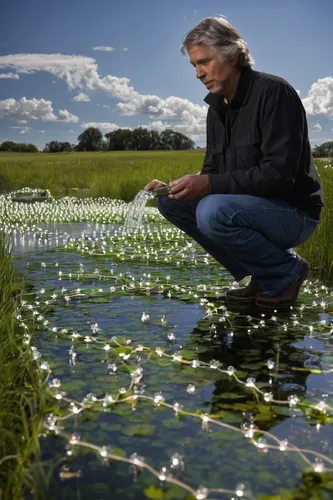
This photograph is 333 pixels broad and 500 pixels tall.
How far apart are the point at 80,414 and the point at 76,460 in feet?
1.39

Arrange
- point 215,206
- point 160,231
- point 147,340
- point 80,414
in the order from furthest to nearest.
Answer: point 160,231, point 215,206, point 147,340, point 80,414

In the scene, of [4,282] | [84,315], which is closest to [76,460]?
[84,315]

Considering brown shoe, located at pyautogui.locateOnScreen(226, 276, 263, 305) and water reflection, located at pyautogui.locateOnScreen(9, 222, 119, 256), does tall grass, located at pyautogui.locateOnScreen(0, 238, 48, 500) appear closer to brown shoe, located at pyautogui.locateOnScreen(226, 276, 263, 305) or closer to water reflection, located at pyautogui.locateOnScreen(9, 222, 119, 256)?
brown shoe, located at pyautogui.locateOnScreen(226, 276, 263, 305)

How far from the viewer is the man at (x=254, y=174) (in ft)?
14.2

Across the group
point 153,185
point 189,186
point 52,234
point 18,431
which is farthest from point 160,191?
point 52,234

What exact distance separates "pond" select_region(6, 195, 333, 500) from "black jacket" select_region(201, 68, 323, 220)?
2.81ft

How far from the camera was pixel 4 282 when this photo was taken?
198 inches

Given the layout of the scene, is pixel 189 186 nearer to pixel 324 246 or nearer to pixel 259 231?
pixel 259 231

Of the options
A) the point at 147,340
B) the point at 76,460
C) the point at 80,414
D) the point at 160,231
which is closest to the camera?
the point at 76,460

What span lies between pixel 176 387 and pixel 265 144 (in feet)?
5.84

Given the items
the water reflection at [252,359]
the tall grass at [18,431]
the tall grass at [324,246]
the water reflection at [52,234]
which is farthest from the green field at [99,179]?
the tall grass at [18,431]

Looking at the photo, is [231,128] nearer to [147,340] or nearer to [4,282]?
[147,340]

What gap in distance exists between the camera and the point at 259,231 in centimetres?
466

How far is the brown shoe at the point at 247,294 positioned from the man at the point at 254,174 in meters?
0.16
